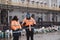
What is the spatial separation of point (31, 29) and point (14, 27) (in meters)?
0.91

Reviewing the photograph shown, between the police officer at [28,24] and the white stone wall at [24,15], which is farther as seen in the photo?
the white stone wall at [24,15]

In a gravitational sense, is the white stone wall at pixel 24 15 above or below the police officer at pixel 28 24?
below

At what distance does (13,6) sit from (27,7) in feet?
14.6

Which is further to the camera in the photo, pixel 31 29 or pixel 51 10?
pixel 51 10

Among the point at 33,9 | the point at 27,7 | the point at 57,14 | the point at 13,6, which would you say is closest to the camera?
the point at 13,6

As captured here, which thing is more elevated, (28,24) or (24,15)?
(28,24)

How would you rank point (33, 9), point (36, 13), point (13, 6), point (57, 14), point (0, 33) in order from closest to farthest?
point (0, 33) < point (13, 6) < point (33, 9) < point (36, 13) < point (57, 14)

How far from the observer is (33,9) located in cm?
3825

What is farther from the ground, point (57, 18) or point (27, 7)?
point (27, 7)

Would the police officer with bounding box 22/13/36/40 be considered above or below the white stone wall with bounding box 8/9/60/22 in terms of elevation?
above

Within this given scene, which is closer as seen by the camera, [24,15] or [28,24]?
[28,24]

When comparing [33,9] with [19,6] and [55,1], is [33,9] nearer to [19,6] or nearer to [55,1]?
[19,6]

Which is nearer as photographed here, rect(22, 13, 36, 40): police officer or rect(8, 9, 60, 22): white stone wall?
rect(22, 13, 36, 40): police officer

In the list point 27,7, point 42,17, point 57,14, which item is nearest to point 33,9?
point 27,7
